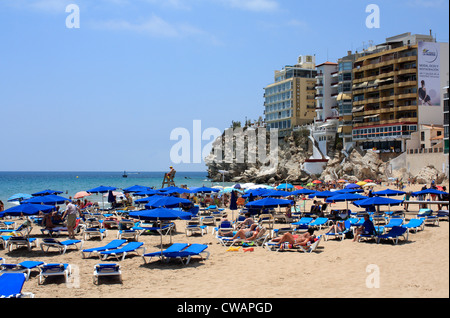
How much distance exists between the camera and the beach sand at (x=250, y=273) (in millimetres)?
9086

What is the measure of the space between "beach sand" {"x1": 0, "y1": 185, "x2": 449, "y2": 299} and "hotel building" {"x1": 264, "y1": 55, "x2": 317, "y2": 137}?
7152 cm

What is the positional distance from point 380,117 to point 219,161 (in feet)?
144

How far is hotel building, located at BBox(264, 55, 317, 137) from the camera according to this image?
85.6m

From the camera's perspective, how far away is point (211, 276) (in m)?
11.1

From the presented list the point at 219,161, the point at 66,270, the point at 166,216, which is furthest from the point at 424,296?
the point at 219,161

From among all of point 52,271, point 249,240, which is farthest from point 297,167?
point 52,271

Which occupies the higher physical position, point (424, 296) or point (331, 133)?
point (331, 133)

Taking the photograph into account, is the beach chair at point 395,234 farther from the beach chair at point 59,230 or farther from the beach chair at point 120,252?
the beach chair at point 59,230

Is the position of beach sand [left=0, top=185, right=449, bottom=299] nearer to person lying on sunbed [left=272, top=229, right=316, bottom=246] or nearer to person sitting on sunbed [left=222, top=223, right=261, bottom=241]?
person lying on sunbed [left=272, top=229, right=316, bottom=246]

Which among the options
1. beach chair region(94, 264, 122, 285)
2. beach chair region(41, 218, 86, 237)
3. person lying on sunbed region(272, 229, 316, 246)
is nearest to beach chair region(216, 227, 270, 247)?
person lying on sunbed region(272, 229, 316, 246)

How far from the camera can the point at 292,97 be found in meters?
85.6

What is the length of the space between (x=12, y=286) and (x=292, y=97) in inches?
3150
